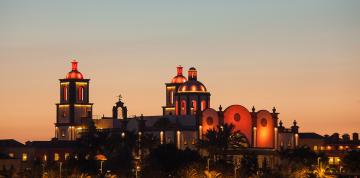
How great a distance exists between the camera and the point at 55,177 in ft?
371

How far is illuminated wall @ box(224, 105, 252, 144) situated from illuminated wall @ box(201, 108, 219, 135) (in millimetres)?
1783

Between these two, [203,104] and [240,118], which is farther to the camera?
[203,104]

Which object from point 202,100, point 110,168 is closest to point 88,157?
point 110,168

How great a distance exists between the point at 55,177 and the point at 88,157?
42.1 metres

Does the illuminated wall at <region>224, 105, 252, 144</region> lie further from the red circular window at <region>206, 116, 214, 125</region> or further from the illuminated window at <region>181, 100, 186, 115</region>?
the illuminated window at <region>181, 100, 186, 115</region>

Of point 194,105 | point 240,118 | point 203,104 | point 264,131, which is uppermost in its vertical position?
point 203,104

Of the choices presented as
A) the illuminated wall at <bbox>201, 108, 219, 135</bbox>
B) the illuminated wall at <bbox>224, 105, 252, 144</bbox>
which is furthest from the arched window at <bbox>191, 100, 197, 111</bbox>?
the illuminated wall at <bbox>224, 105, 252, 144</bbox>

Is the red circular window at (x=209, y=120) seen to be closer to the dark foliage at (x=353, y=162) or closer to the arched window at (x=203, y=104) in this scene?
the arched window at (x=203, y=104)

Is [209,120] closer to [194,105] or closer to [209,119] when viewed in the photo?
[209,119]

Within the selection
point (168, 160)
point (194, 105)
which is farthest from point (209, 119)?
point (168, 160)

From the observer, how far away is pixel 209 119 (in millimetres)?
182625

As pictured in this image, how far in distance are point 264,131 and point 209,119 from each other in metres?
9.21

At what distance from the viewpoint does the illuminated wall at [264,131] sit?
18388 centimetres

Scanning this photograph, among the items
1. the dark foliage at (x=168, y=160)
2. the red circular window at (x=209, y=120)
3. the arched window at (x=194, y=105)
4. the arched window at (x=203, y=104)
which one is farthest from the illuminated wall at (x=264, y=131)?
the dark foliage at (x=168, y=160)
